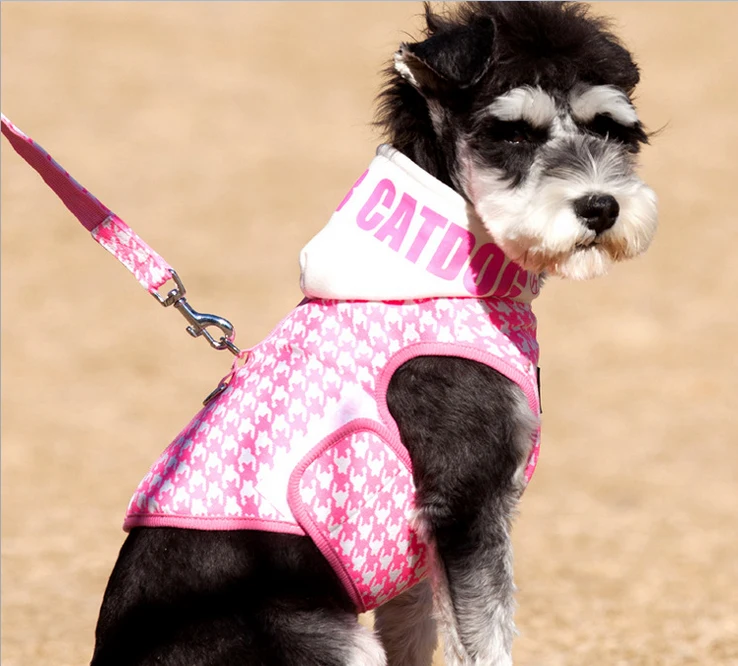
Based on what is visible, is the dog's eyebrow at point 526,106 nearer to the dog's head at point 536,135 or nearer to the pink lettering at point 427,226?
the dog's head at point 536,135

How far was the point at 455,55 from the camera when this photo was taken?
3.50 m

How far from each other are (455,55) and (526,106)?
276mm

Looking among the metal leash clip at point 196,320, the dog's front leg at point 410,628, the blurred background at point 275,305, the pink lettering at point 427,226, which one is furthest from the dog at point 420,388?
the blurred background at point 275,305

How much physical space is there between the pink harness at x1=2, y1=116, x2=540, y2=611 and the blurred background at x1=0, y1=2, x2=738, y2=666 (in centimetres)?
164

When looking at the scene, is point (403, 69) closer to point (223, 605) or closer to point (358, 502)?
point (358, 502)

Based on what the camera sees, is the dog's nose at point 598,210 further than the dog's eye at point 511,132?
No

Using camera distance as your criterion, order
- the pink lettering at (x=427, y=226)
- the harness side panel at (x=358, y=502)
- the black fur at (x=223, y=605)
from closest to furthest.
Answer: the black fur at (x=223, y=605), the harness side panel at (x=358, y=502), the pink lettering at (x=427, y=226)

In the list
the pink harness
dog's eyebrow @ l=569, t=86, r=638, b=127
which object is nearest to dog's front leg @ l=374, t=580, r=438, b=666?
the pink harness

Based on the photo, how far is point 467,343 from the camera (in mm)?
3506

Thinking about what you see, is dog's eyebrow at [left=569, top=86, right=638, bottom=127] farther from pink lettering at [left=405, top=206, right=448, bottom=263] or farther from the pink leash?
the pink leash

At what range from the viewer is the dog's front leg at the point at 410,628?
13.3 feet

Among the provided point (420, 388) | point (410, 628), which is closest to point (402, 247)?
point (420, 388)

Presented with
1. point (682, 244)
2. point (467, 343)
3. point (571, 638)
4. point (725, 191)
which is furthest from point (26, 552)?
point (725, 191)

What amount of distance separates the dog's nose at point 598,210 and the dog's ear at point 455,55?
20.9 inches
